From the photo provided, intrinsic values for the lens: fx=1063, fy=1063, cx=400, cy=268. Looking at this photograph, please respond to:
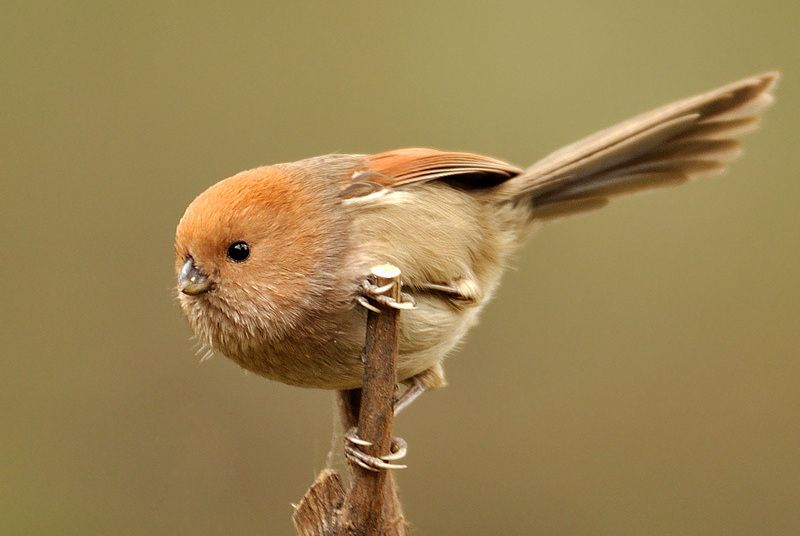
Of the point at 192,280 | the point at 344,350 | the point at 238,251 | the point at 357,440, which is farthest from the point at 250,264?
the point at 357,440

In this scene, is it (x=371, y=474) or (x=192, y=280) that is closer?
(x=371, y=474)

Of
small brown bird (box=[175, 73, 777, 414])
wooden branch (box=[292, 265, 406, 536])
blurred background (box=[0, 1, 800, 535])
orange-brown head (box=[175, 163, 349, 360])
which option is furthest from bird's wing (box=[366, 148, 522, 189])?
blurred background (box=[0, 1, 800, 535])

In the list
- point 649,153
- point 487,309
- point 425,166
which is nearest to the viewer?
point 425,166

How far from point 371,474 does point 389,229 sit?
1.01m

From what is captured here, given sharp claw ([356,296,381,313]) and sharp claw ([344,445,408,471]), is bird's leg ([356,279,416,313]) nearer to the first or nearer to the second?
sharp claw ([356,296,381,313])

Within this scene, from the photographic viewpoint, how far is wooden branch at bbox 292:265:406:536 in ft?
11.2

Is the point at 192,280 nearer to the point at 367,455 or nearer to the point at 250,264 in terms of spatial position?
the point at 250,264

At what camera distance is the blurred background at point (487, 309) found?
634cm

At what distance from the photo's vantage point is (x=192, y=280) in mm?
3764

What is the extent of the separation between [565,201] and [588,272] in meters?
1.99

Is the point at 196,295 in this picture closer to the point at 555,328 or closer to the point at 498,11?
the point at 555,328

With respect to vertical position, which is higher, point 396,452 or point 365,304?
point 365,304

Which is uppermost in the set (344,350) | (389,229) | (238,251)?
(389,229)

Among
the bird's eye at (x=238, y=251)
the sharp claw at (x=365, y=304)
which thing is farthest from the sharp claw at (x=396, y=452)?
the bird's eye at (x=238, y=251)
